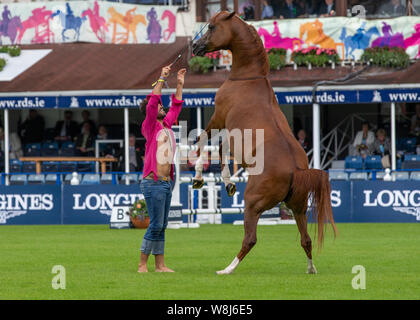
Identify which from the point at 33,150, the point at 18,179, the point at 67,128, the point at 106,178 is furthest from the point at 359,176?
the point at 67,128

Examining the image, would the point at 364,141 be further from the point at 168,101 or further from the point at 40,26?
the point at 40,26

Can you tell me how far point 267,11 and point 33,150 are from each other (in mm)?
8414

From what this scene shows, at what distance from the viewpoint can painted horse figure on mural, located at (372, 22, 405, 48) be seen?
27062mm

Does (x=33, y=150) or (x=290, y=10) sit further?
(x=290, y=10)

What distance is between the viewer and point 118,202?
77.6 ft

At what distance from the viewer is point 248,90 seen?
11680mm

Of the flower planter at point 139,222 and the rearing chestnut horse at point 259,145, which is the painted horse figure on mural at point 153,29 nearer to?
the flower planter at point 139,222

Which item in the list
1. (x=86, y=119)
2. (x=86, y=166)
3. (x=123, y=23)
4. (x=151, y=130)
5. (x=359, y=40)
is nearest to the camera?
(x=151, y=130)

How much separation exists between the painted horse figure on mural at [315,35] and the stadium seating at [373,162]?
4.30 metres

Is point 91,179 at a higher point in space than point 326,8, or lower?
lower

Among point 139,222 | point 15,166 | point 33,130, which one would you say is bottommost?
point 139,222

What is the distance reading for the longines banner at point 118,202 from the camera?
22.7 metres

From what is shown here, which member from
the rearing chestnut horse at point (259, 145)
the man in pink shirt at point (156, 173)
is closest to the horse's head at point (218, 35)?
the rearing chestnut horse at point (259, 145)
